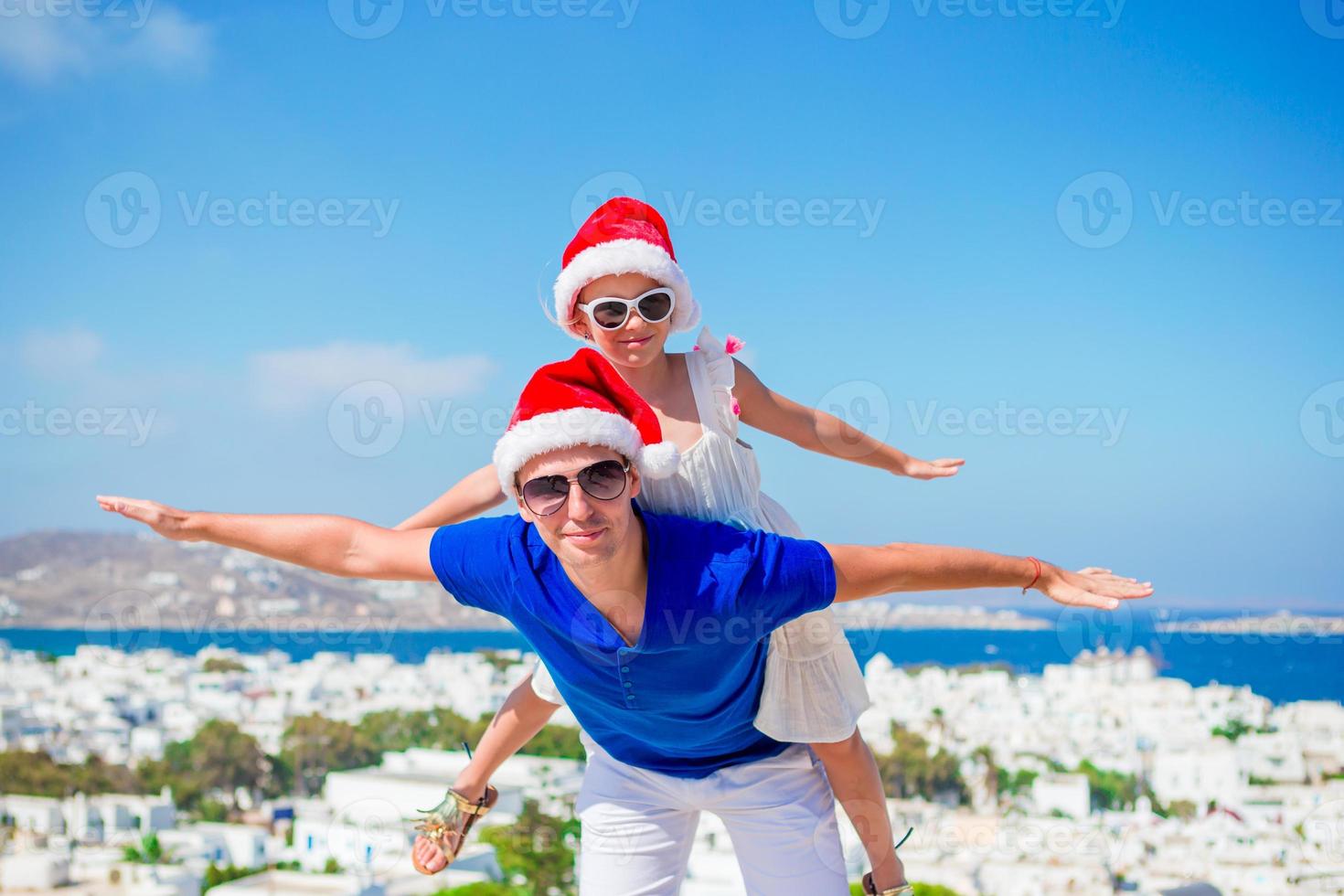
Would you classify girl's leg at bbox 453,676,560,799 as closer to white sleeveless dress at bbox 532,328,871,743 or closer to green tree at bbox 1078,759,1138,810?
white sleeveless dress at bbox 532,328,871,743

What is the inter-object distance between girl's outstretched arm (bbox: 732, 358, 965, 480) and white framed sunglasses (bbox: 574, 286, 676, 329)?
29cm

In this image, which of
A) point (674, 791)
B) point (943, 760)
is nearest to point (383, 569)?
point (674, 791)

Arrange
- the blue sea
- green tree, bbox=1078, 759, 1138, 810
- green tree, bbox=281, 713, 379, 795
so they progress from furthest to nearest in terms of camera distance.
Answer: the blue sea, green tree, bbox=281, 713, 379, 795, green tree, bbox=1078, 759, 1138, 810

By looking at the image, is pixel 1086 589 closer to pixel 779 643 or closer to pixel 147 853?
pixel 779 643

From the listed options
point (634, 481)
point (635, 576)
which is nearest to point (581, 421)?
point (634, 481)

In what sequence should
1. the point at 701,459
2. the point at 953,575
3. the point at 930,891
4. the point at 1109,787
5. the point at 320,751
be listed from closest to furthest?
the point at 953,575, the point at 701,459, the point at 930,891, the point at 1109,787, the point at 320,751

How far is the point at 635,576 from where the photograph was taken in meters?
2.29

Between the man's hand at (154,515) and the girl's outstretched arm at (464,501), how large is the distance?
23.2 inches

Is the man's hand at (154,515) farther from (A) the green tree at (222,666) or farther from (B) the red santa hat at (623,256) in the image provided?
(A) the green tree at (222,666)

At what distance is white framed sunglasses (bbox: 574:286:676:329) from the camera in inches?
102

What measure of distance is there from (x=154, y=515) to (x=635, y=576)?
3.28 feet

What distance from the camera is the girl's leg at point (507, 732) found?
3053mm

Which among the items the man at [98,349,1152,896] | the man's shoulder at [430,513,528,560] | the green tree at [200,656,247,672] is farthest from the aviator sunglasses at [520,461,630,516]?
the green tree at [200,656,247,672]

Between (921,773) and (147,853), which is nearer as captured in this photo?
(147,853)
